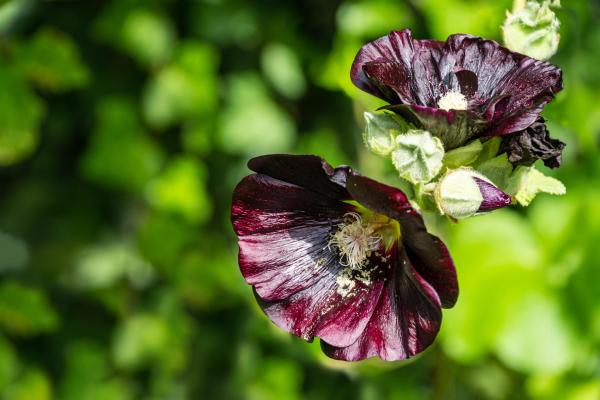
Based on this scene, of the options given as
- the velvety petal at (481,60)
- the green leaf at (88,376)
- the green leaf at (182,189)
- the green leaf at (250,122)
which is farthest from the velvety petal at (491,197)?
the green leaf at (88,376)

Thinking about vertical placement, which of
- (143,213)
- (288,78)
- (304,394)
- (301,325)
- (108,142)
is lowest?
(304,394)

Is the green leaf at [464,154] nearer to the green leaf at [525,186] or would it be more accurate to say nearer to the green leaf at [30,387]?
the green leaf at [525,186]

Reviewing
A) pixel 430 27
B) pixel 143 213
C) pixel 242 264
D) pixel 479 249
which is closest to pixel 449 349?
pixel 479 249

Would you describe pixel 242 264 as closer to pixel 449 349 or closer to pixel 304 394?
pixel 449 349

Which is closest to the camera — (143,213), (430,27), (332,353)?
(332,353)

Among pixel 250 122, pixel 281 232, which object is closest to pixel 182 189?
pixel 250 122

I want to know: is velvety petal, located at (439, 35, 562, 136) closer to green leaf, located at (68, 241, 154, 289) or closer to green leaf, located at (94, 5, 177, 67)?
green leaf, located at (94, 5, 177, 67)
